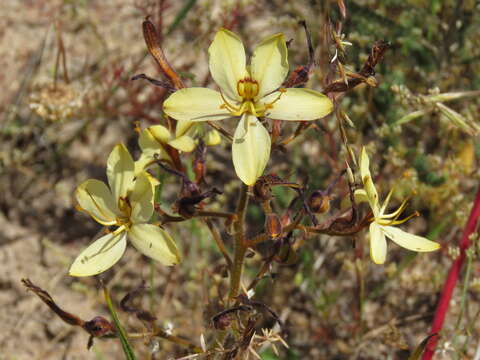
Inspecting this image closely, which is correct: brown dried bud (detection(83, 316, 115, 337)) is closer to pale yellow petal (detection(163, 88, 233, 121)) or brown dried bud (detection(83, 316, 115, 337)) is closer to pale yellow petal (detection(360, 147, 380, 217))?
pale yellow petal (detection(163, 88, 233, 121))

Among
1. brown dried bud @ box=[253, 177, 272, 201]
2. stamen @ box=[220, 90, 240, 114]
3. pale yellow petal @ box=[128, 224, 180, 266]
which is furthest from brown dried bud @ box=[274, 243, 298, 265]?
stamen @ box=[220, 90, 240, 114]

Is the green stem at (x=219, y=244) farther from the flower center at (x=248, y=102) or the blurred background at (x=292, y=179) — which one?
the blurred background at (x=292, y=179)

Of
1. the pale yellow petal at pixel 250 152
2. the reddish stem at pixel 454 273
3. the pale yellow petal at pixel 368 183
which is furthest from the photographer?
the reddish stem at pixel 454 273

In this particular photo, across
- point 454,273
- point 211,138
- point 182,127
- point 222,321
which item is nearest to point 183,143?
point 182,127

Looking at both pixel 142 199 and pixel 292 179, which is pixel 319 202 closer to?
pixel 142 199

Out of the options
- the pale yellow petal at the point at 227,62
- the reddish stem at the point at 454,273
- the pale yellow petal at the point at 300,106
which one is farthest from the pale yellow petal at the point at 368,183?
the reddish stem at the point at 454,273

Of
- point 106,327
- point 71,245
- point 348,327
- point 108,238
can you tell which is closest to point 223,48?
point 108,238
